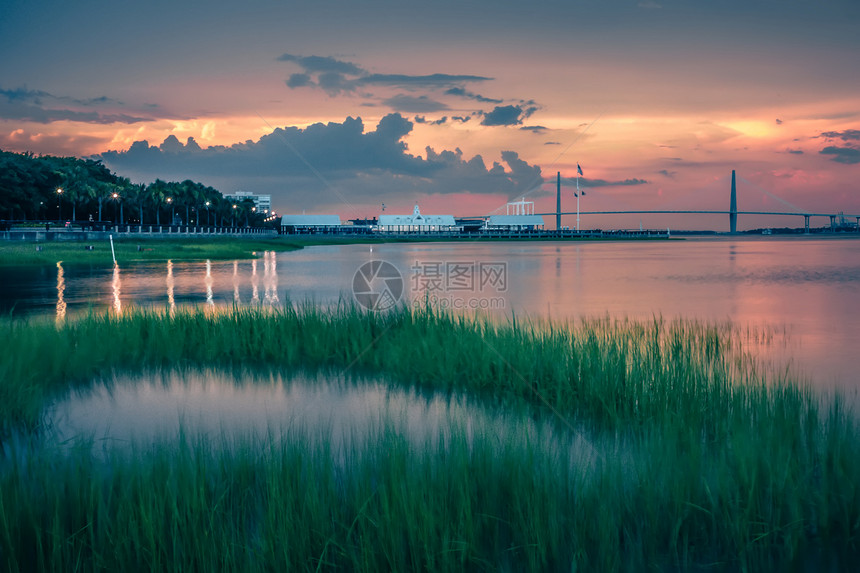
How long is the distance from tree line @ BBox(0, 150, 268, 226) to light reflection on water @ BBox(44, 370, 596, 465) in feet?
329

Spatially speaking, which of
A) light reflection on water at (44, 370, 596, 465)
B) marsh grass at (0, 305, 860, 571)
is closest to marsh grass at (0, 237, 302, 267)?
light reflection on water at (44, 370, 596, 465)

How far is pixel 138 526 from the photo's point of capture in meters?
5.16

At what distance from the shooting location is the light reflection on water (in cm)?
873

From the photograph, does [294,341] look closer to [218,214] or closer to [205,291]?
[205,291]

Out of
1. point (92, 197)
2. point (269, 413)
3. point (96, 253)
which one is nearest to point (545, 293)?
point (269, 413)

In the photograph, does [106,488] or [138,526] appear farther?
[106,488]

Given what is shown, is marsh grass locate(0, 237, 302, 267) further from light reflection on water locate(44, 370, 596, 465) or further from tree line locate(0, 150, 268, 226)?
light reflection on water locate(44, 370, 596, 465)

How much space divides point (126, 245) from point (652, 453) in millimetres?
78780

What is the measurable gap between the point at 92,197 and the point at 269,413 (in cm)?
12708

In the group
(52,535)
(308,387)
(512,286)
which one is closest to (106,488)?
(52,535)

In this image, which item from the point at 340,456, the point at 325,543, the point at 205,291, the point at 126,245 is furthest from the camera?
the point at 126,245

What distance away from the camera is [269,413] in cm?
1059

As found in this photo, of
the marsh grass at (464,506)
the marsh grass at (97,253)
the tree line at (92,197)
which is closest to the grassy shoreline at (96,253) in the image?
the marsh grass at (97,253)

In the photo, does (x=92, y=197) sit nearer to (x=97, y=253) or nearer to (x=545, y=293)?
(x=97, y=253)
